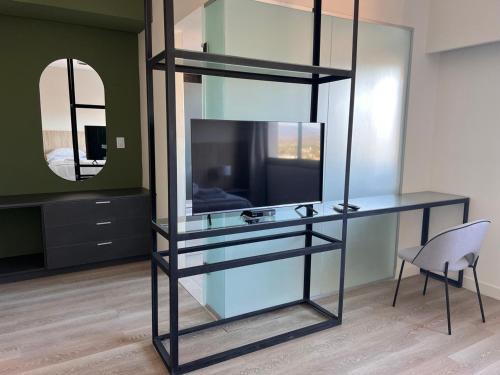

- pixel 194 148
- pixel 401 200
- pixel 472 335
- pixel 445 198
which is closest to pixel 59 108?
pixel 194 148

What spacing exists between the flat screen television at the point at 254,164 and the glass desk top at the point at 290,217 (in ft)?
0.30

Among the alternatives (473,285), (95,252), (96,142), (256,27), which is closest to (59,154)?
(96,142)

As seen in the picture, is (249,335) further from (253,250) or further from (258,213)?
(258,213)

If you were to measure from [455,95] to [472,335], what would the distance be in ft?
6.48

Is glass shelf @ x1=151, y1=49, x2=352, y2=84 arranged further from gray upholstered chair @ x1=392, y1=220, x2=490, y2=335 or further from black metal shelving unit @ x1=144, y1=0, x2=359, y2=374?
gray upholstered chair @ x1=392, y1=220, x2=490, y2=335

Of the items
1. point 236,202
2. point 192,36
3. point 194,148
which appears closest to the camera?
point 194,148

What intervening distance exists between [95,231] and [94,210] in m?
0.20

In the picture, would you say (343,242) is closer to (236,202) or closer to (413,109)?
(236,202)

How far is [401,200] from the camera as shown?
3.01 meters

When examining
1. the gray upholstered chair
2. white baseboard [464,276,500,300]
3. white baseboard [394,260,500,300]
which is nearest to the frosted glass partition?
white baseboard [394,260,500,300]

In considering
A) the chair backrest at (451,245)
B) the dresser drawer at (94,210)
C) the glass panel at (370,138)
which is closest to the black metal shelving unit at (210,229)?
the glass panel at (370,138)

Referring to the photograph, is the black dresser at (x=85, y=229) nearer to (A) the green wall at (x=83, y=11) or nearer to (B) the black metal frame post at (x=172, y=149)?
(A) the green wall at (x=83, y=11)

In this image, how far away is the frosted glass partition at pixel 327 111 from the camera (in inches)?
97.1

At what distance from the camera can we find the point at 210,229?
2.01 m
